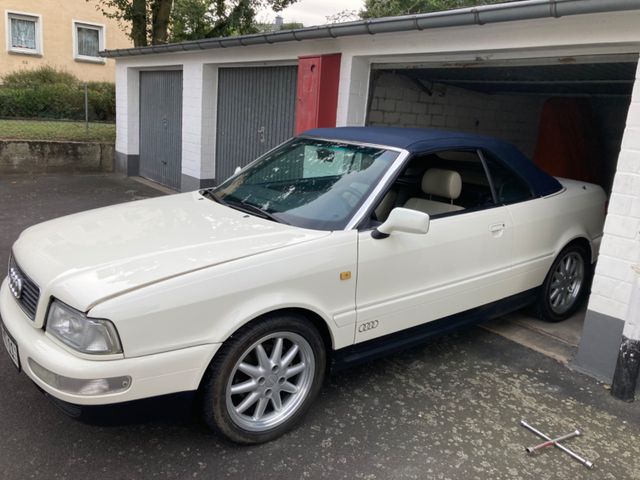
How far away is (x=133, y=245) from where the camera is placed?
2.87m

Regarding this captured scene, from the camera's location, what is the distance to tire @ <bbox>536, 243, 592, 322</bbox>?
4.64 m

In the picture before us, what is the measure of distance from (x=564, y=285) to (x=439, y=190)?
180 centimetres

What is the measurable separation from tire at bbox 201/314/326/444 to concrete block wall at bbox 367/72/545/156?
14.4ft

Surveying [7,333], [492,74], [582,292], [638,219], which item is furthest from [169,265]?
[492,74]

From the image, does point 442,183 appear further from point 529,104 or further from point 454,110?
point 529,104

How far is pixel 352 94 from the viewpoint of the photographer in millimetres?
6500

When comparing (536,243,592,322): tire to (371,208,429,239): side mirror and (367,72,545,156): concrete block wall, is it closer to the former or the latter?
(371,208,429,239): side mirror

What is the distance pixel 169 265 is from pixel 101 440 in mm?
1087

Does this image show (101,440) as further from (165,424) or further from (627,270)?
(627,270)

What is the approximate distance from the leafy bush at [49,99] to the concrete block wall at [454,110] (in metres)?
13.0

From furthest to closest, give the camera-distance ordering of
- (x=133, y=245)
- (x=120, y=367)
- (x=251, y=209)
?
(x=251, y=209) → (x=133, y=245) → (x=120, y=367)

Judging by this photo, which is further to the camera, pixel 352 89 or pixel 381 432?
pixel 352 89

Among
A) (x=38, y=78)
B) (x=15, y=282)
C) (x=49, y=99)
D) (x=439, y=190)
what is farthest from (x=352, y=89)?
(x=38, y=78)

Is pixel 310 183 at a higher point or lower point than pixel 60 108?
higher
